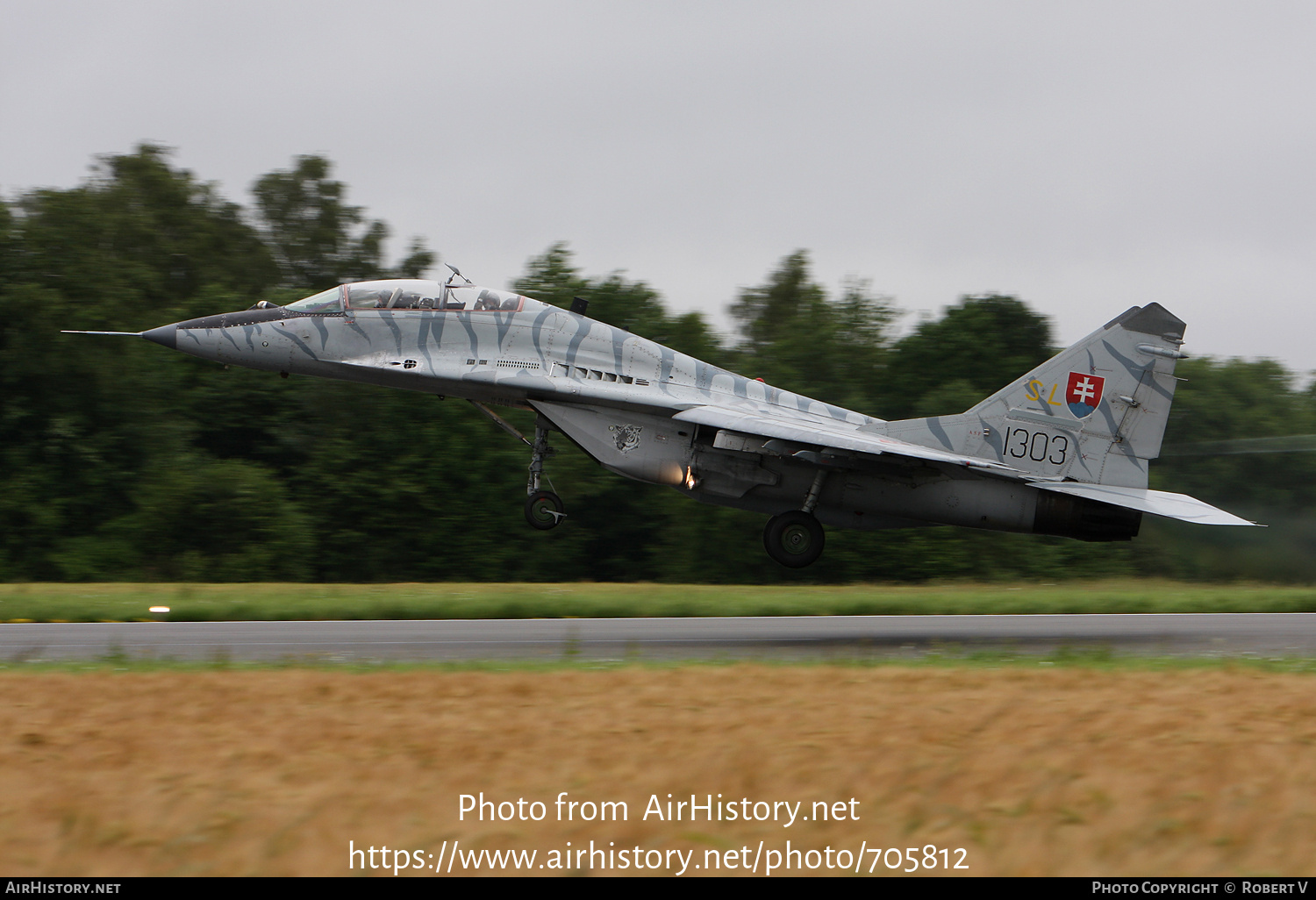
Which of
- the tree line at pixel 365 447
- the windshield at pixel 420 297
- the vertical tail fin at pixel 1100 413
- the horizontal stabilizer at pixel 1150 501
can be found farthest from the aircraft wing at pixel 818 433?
the tree line at pixel 365 447

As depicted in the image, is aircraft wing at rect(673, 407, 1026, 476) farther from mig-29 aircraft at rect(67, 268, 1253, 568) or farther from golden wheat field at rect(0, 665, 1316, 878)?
golden wheat field at rect(0, 665, 1316, 878)

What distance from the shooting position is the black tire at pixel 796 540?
17672 mm

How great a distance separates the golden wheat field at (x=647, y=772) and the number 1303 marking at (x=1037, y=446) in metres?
8.85

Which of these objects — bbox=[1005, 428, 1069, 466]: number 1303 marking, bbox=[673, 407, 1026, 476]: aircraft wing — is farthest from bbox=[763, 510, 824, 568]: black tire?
bbox=[1005, 428, 1069, 466]: number 1303 marking

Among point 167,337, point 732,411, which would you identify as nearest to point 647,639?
point 732,411

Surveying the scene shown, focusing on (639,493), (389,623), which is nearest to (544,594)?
(389,623)

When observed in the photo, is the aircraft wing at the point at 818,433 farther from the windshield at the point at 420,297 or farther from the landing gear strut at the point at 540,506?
the windshield at the point at 420,297

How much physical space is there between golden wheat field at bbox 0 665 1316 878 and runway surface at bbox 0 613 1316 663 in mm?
2059

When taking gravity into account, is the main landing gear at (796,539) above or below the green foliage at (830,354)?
below

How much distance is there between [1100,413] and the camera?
17984 millimetres

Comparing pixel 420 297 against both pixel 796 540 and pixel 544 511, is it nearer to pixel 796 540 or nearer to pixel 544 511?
pixel 544 511

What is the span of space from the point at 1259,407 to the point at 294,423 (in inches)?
1229

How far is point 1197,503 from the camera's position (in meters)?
17.4

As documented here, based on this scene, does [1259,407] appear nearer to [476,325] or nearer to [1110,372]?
[1110,372]
